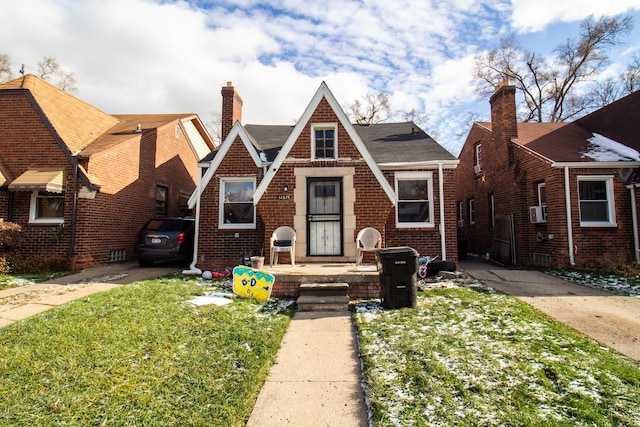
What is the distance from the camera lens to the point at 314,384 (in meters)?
3.55

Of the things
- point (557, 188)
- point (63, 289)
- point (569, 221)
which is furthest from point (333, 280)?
point (557, 188)

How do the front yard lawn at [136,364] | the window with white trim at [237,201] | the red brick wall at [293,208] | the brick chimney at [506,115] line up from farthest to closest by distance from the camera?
the brick chimney at [506,115]
the window with white trim at [237,201]
the red brick wall at [293,208]
the front yard lawn at [136,364]

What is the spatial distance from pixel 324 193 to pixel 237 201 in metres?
3.11

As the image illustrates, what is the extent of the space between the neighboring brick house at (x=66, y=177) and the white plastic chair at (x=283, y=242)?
21.1 ft

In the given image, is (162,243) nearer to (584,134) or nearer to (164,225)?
(164,225)

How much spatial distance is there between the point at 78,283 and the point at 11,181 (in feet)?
16.4

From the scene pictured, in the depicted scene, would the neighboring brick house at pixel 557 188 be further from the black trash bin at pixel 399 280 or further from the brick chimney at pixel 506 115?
the black trash bin at pixel 399 280

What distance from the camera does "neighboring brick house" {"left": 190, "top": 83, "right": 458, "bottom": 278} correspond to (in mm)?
9320

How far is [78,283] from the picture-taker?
334 inches

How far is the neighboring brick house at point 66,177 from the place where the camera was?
407 inches

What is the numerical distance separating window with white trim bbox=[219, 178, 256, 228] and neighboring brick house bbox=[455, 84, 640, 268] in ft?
32.9

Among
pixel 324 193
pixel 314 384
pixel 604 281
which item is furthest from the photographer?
pixel 324 193

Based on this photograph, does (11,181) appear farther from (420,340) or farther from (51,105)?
(420,340)

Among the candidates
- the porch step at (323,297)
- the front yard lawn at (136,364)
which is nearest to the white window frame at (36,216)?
the front yard lawn at (136,364)
